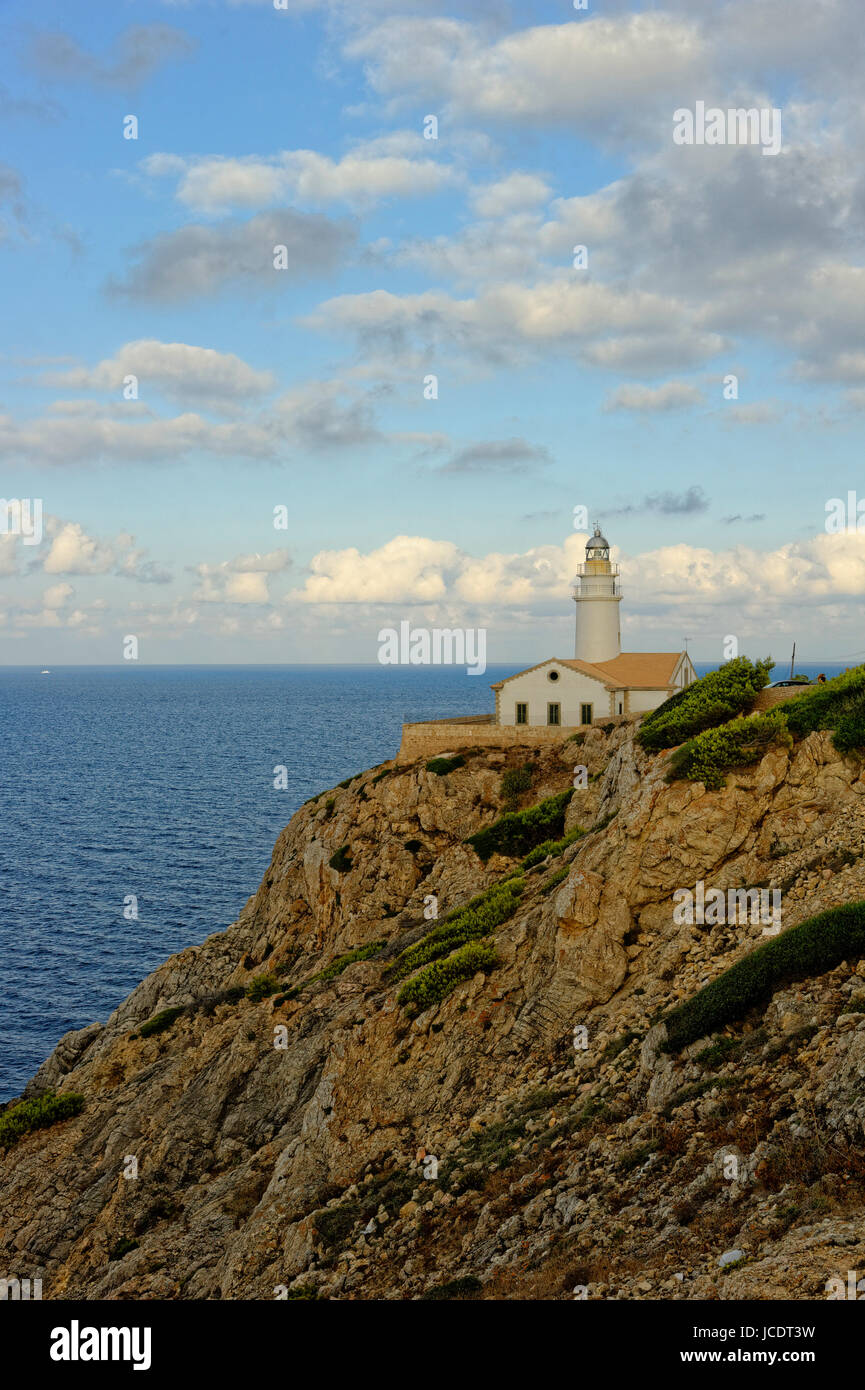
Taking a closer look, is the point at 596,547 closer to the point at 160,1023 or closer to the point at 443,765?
the point at 443,765

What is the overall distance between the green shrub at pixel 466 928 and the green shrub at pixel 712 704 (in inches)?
277

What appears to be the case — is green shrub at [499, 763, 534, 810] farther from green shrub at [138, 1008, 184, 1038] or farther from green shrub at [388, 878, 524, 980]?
green shrub at [138, 1008, 184, 1038]

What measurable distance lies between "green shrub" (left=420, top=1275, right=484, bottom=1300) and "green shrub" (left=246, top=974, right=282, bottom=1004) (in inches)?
998

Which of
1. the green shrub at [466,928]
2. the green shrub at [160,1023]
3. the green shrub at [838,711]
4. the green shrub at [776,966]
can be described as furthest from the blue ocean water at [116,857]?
the green shrub at [838,711]

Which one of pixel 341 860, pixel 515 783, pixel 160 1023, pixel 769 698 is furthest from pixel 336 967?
pixel 769 698

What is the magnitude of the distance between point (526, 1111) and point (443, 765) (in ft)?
97.8

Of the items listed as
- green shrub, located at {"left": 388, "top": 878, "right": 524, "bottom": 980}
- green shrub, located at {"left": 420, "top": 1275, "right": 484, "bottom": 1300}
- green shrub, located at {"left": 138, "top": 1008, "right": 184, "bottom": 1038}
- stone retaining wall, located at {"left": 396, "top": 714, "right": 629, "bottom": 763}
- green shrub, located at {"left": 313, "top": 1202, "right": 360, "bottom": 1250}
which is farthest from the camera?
stone retaining wall, located at {"left": 396, "top": 714, "right": 629, "bottom": 763}

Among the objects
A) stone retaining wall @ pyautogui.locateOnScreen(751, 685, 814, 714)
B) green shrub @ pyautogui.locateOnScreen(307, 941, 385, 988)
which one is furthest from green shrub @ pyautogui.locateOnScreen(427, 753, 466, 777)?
stone retaining wall @ pyautogui.locateOnScreen(751, 685, 814, 714)

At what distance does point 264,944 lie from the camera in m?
48.2

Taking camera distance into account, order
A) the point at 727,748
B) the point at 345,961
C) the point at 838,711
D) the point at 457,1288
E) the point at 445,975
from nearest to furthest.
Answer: the point at 457,1288
the point at 838,711
the point at 727,748
the point at 445,975
the point at 345,961

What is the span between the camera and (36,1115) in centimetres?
3791

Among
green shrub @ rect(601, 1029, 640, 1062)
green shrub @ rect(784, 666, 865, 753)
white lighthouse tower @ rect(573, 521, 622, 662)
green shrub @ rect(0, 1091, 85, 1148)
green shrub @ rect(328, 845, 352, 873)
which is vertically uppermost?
white lighthouse tower @ rect(573, 521, 622, 662)

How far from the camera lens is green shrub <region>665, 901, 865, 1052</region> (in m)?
17.0
